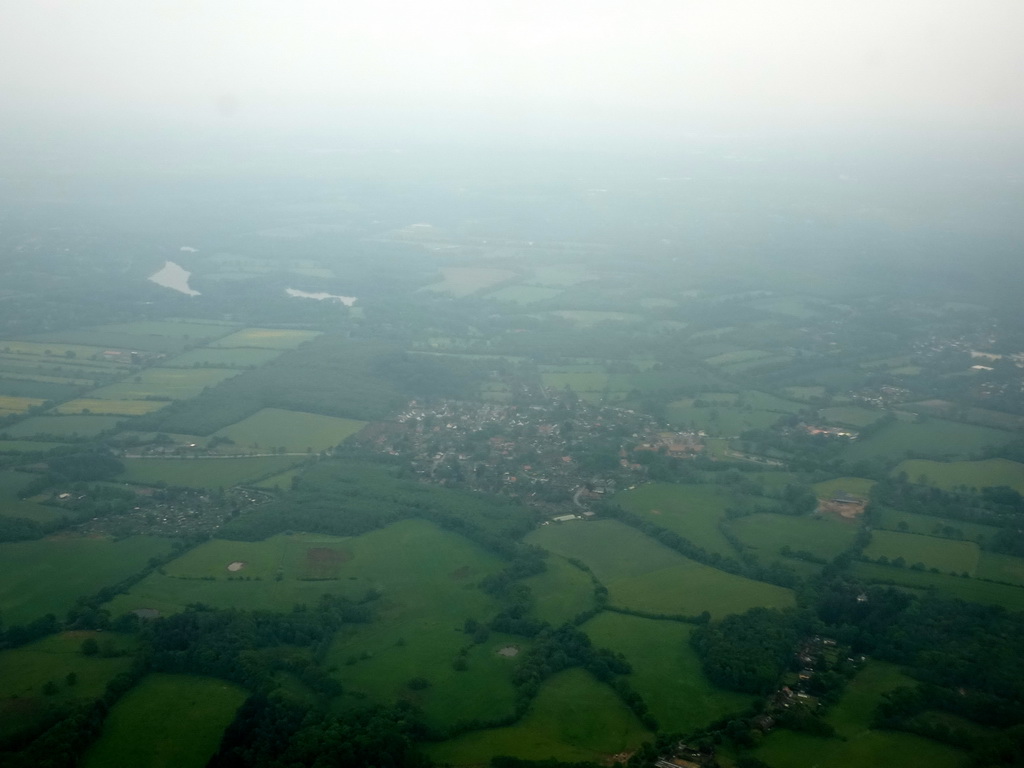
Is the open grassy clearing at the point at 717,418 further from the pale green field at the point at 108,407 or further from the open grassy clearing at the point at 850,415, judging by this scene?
the pale green field at the point at 108,407

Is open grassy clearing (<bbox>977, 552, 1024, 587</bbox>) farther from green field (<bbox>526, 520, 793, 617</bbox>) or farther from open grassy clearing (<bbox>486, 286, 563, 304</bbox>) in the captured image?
open grassy clearing (<bbox>486, 286, 563, 304</bbox>)

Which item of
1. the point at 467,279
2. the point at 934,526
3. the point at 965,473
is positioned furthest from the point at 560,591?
the point at 467,279

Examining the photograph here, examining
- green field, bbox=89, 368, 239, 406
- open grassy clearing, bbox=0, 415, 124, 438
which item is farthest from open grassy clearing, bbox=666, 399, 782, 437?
open grassy clearing, bbox=0, 415, 124, 438

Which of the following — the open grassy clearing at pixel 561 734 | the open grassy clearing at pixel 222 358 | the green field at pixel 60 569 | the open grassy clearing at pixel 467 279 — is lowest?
the open grassy clearing at pixel 561 734

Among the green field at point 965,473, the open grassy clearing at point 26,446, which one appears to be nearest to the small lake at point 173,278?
the open grassy clearing at point 26,446

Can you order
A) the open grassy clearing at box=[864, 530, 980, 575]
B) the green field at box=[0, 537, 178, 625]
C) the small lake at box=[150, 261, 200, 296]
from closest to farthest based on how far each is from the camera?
the green field at box=[0, 537, 178, 625], the open grassy clearing at box=[864, 530, 980, 575], the small lake at box=[150, 261, 200, 296]

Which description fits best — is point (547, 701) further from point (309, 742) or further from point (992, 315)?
point (992, 315)
